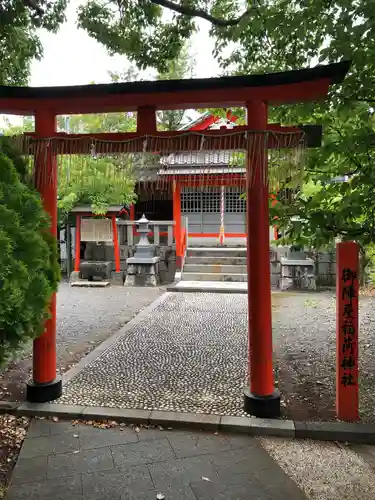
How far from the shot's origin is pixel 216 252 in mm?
15102

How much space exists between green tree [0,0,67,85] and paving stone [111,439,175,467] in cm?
639

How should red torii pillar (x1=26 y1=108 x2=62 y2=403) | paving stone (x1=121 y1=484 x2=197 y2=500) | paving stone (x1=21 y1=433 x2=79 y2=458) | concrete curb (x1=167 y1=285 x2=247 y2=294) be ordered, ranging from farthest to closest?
concrete curb (x1=167 y1=285 x2=247 y2=294) → red torii pillar (x1=26 y1=108 x2=62 y2=403) → paving stone (x1=21 y1=433 x2=79 y2=458) → paving stone (x1=121 y1=484 x2=197 y2=500)

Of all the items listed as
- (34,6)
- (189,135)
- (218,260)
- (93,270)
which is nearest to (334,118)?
(189,135)

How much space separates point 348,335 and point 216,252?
36.2ft

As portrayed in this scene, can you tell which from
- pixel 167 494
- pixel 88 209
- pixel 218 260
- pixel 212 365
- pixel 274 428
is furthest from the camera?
pixel 88 209

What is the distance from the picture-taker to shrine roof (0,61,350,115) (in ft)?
12.2

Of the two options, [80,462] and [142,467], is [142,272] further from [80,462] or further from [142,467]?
[142,467]

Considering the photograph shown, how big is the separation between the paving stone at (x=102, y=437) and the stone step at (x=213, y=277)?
396 inches

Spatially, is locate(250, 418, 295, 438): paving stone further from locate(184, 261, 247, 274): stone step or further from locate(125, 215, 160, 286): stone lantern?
locate(125, 215, 160, 286): stone lantern

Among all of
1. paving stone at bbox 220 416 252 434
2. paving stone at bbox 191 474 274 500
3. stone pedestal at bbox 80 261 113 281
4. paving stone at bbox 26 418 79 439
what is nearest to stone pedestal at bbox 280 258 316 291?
stone pedestal at bbox 80 261 113 281

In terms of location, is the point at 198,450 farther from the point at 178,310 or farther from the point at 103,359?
the point at 178,310

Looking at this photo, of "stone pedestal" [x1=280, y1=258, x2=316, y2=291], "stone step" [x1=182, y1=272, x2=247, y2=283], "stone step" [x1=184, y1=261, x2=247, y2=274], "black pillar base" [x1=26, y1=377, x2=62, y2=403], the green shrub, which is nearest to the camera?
the green shrub

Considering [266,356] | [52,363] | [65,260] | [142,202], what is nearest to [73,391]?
[52,363]

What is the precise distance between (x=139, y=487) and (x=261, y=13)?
5537 mm
